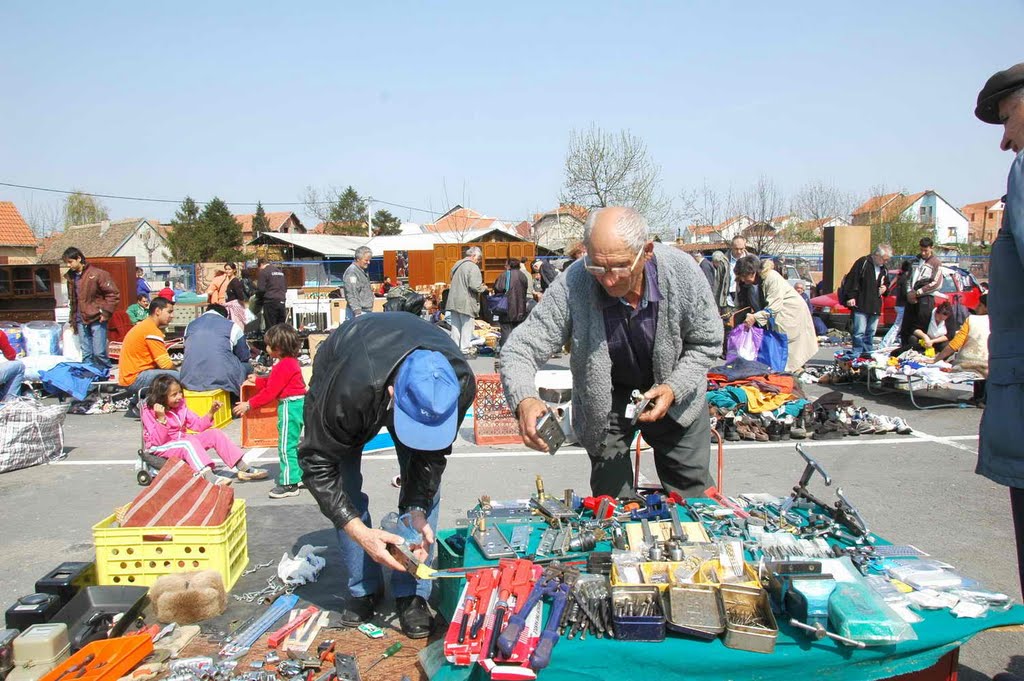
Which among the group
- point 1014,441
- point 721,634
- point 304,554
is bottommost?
point 304,554

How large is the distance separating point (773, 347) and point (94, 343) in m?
8.47

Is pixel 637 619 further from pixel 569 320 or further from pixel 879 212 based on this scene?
pixel 879 212

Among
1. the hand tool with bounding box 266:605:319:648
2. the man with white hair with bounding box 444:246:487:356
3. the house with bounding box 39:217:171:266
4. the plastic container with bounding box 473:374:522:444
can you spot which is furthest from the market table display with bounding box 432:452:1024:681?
the house with bounding box 39:217:171:266

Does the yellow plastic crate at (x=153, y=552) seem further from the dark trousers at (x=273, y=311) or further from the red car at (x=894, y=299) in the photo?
the red car at (x=894, y=299)

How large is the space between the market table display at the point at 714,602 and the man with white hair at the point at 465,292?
28.3 ft

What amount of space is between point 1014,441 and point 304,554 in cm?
334

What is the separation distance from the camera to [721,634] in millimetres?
2336

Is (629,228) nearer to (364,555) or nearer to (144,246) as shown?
(364,555)

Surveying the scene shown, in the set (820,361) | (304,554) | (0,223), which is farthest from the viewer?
(0,223)

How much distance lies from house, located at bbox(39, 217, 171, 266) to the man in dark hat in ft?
160

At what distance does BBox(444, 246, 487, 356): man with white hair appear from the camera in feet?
37.4

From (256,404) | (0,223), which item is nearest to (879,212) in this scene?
(256,404)

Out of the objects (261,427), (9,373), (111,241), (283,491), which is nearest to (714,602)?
(283,491)

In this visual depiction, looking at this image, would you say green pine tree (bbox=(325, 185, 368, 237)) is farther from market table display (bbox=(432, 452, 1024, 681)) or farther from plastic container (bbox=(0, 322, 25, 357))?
market table display (bbox=(432, 452, 1024, 681))
